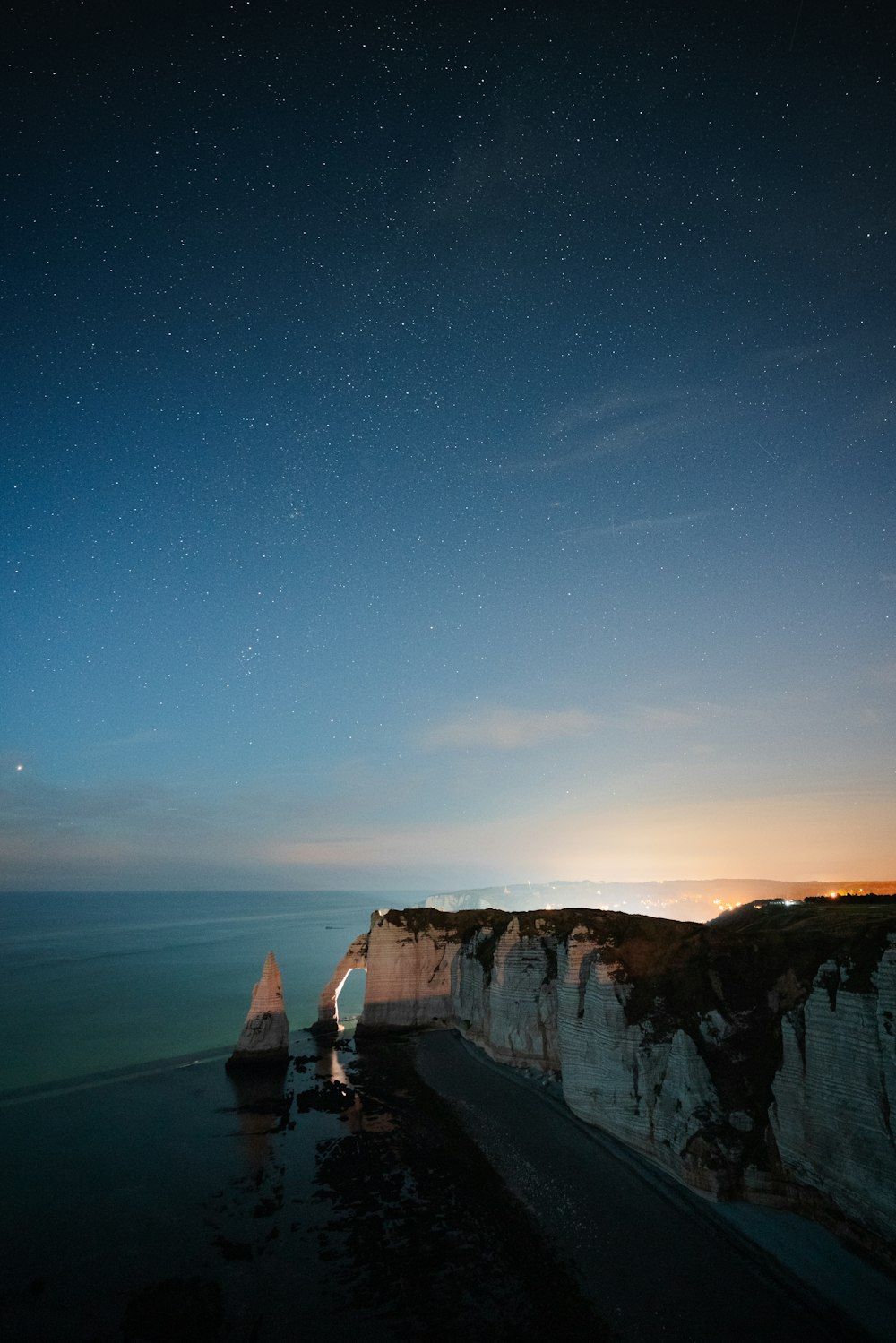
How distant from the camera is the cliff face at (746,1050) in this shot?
49.5 feet

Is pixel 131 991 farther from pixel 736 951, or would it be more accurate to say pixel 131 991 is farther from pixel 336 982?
pixel 736 951

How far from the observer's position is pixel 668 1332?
12.9 m

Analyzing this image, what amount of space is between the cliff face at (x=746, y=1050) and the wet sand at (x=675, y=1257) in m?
0.98

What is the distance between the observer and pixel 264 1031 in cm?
3453

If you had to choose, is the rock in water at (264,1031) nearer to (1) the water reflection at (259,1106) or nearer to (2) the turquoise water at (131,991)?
(1) the water reflection at (259,1106)

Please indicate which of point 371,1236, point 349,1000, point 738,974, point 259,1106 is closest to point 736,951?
point 738,974

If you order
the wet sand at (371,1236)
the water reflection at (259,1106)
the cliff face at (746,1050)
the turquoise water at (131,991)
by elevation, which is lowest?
the turquoise water at (131,991)

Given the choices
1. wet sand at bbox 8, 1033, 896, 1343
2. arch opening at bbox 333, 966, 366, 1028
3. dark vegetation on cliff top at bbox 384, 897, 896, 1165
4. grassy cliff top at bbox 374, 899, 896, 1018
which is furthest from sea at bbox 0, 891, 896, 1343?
arch opening at bbox 333, 966, 366, 1028

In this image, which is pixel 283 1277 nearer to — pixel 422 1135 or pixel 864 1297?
pixel 422 1135

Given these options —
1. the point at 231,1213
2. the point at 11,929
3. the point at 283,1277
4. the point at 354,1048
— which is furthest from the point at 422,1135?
Answer: the point at 11,929

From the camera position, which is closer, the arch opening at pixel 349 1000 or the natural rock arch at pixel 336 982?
the natural rock arch at pixel 336 982

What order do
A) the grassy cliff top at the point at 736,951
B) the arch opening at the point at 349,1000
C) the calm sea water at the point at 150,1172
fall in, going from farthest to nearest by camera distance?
the arch opening at the point at 349,1000 < the grassy cliff top at the point at 736,951 < the calm sea water at the point at 150,1172

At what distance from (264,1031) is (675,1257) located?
1070 inches

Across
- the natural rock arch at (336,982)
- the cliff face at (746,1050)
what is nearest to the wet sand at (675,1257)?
the cliff face at (746,1050)
